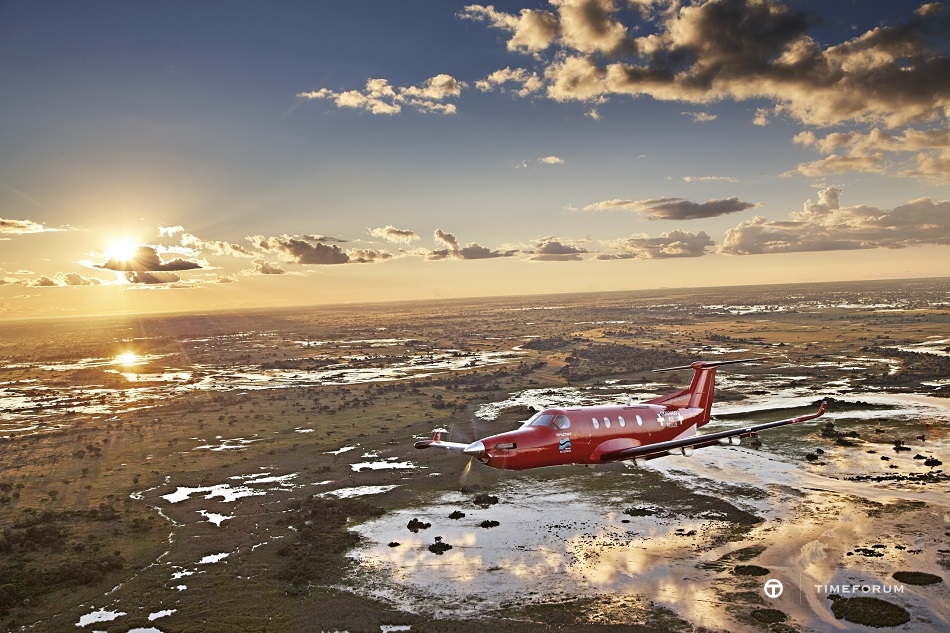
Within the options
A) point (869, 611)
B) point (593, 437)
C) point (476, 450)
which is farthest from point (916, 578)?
point (476, 450)

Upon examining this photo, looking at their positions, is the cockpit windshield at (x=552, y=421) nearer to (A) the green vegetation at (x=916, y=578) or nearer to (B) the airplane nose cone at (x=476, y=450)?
(B) the airplane nose cone at (x=476, y=450)

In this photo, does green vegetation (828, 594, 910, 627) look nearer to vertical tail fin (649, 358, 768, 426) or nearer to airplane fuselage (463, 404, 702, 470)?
airplane fuselage (463, 404, 702, 470)

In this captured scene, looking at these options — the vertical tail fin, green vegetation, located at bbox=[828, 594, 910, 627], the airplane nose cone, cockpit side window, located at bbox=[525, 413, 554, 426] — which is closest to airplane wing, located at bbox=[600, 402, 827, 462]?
cockpit side window, located at bbox=[525, 413, 554, 426]

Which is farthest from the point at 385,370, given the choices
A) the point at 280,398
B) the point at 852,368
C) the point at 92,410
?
the point at 852,368

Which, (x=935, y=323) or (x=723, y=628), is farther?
(x=935, y=323)

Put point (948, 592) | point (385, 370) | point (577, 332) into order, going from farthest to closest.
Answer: point (577, 332) → point (385, 370) → point (948, 592)

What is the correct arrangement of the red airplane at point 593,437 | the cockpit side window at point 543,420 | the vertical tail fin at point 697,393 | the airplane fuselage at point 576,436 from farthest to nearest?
the vertical tail fin at point 697,393 < the cockpit side window at point 543,420 < the red airplane at point 593,437 < the airplane fuselage at point 576,436

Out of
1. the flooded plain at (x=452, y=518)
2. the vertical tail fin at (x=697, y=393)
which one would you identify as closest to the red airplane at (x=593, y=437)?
the vertical tail fin at (x=697, y=393)

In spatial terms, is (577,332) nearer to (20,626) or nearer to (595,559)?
(595,559)
